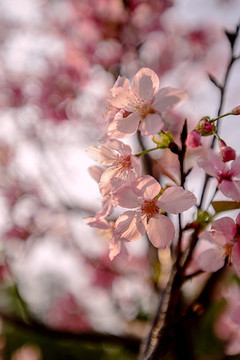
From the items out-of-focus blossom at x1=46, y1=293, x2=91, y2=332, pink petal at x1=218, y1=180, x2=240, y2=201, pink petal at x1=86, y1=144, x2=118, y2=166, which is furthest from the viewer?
out-of-focus blossom at x1=46, y1=293, x2=91, y2=332

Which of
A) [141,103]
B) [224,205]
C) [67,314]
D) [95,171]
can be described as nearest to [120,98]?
[141,103]

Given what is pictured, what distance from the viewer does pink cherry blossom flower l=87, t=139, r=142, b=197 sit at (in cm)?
52

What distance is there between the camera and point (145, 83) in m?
0.56

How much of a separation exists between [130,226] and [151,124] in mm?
174

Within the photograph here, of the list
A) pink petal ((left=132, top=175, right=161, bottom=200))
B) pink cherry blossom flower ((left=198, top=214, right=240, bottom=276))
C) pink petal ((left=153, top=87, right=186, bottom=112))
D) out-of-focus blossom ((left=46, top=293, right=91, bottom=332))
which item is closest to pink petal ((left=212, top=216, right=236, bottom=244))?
pink cherry blossom flower ((left=198, top=214, right=240, bottom=276))

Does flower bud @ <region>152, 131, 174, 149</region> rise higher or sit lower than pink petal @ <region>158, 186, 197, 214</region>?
higher

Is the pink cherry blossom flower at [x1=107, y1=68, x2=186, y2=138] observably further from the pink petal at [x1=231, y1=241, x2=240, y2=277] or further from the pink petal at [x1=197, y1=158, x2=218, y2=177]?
the pink petal at [x1=231, y1=241, x2=240, y2=277]

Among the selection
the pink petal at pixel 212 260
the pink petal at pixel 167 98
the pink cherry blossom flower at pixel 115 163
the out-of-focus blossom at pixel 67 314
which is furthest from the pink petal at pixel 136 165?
the out-of-focus blossom at pixel 67 314

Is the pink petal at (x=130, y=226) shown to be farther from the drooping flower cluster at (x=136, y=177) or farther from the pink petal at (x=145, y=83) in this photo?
the pink petal at (x=145, y=83)

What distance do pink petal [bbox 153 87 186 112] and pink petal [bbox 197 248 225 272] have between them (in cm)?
27

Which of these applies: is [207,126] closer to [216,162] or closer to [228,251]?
[216,162]

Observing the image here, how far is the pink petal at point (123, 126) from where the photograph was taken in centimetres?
54

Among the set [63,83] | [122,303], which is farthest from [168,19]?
[122,303]

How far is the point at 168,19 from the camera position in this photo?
2.45 m
